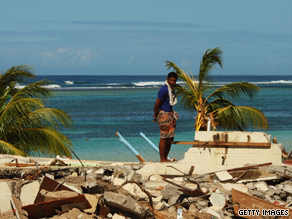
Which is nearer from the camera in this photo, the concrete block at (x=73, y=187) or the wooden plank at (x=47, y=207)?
the wooden plank at (x=47, y=207)

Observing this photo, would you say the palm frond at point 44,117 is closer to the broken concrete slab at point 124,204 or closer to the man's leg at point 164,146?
the man's leg at point 164,146

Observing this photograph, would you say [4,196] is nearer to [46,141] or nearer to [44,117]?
[46,141]

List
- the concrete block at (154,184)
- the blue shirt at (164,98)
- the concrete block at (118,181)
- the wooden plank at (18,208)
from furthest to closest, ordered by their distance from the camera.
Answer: the blue shirt at (164,98) < the concrete block at (118,181) < the concrete block at (154,184) < the wooden plank at (18,208)

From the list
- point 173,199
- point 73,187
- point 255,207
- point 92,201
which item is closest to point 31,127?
point 73,187

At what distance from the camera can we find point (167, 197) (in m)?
7.80

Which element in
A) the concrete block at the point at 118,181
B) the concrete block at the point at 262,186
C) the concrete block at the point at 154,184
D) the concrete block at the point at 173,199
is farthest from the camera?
the concrete block at the point at 118,181

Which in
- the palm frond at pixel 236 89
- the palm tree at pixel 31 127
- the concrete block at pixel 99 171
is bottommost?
the concrete block at pixel 99 171

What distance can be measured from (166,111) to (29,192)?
289cm

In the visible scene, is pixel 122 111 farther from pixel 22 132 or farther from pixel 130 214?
pixel 130 214

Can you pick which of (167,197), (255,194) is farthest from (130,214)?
(255,194)

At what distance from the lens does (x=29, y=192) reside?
26.9ft

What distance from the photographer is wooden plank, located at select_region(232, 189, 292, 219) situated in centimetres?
722

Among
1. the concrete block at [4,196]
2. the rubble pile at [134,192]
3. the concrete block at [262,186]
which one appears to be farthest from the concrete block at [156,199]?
the concrete block at [4,196]

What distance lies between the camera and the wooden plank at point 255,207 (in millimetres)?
7223
